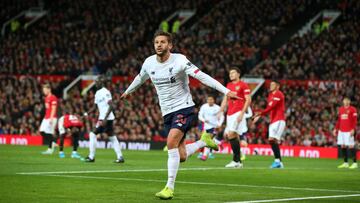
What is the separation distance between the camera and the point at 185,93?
45.8 feet

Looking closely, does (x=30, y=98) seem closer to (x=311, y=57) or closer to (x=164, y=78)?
(x=311, y=57)

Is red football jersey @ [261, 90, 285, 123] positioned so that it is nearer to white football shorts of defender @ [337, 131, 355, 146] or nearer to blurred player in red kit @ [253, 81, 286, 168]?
blurred player in red kit @ [253, 81, 286, 168]

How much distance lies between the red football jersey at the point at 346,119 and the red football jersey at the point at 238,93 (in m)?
5.37

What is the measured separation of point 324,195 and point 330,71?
91.7ft

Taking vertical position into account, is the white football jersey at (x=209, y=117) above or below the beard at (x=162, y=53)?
below

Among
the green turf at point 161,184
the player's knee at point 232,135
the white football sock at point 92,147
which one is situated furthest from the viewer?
the white football sock at point 92,147

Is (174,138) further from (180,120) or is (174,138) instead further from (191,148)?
(191,148)

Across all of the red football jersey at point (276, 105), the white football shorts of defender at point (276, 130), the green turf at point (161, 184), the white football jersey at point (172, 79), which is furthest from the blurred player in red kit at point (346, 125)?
the white football jersey at point (172, 79)

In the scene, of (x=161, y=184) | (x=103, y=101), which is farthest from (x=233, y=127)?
(x=161, y=184)

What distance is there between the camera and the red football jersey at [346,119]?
27312 millimetres

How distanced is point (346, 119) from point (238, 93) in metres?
6.47

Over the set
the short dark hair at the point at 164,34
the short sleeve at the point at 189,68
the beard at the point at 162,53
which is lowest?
the short sleeve at the point at 189,68

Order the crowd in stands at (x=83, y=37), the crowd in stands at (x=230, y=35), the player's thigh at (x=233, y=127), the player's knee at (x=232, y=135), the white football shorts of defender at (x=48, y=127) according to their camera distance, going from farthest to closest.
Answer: the crowd in stands at (x=83, y=37) → the crowd in stands at (x=230, y=35) → the white football shorts of defender at (x=48, y=127) → the player's knee at (x=232, y=135) → the player's thigh at (x=233, y=127)

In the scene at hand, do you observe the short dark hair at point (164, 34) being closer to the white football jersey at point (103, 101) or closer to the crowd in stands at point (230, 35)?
the white football jersey at point (103, 101)
